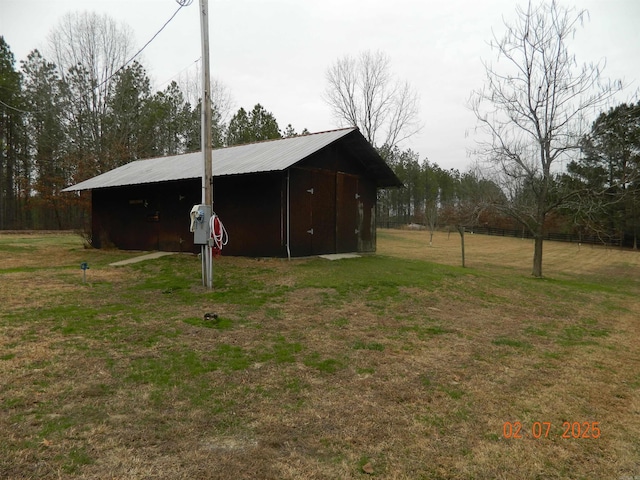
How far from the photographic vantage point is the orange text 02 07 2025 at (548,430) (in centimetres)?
304

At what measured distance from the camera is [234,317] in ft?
20.4

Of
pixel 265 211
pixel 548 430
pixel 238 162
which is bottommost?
pixel 548 430

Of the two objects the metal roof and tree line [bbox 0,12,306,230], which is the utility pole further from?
tree line [bbox 0,12,306,230]

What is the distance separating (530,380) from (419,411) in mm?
1648

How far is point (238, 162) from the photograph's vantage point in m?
12.7

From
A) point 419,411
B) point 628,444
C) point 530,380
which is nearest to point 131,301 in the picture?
point 419,411

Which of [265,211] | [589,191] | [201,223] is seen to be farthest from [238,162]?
[589,191]

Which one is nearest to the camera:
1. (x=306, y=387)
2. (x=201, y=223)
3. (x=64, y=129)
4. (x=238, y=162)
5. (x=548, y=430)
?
(x=548, y=430)

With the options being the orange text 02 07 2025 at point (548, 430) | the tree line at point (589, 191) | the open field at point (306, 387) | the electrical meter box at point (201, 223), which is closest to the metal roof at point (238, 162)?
the electrical meter box at point (201, 223)

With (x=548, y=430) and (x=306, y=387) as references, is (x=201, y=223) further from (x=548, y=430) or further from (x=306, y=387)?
(x=548, y=430)

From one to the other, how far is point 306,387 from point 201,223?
5.04 meters

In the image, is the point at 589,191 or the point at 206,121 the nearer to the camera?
the point at 206,121

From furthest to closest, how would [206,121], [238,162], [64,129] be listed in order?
[64,129] < [238,162] < [206,121]

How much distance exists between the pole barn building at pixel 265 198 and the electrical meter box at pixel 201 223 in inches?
117
